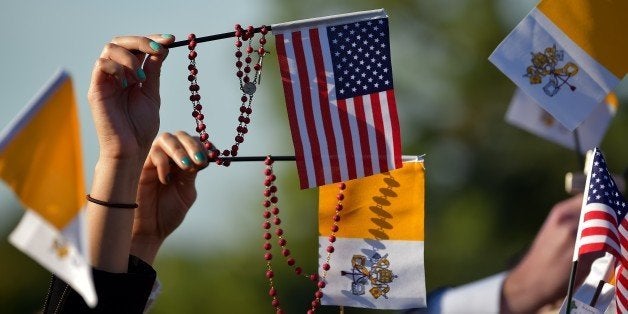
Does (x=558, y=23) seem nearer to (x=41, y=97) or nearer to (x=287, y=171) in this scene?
(x=41, y=97)

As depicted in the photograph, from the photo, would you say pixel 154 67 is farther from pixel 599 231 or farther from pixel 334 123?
pixel 599 231

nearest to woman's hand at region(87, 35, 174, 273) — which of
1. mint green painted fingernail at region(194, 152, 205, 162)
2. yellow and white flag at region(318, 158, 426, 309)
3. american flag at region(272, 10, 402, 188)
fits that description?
mint green painted fingernail at region(194, 152, 205, 162)

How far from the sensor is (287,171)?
19.8 meters

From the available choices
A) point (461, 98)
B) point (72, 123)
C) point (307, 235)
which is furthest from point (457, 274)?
point (72, 123)

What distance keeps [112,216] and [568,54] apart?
1.86m

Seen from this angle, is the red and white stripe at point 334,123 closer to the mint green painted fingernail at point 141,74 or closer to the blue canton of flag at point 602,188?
the mint green painted fingernail at point 141,74

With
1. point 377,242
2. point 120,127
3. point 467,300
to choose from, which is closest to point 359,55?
point 377,242

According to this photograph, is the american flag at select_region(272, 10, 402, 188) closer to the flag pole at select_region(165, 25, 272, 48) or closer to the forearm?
the flag pole at select_region(165, 25, 272, 48)

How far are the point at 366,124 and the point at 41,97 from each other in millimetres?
1475

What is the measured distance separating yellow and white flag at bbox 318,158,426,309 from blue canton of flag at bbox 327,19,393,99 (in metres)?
0.35

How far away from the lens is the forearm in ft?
15.2

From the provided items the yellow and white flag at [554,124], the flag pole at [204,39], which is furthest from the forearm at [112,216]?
the yellow and white flag at [554,124]

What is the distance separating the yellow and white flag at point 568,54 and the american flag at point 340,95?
0.54 metres

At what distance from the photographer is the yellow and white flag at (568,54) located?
222 inches
